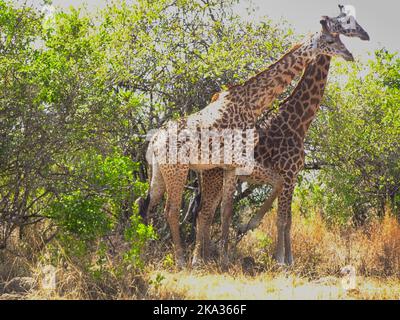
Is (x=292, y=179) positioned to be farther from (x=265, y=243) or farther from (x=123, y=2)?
(x=123, y=2)

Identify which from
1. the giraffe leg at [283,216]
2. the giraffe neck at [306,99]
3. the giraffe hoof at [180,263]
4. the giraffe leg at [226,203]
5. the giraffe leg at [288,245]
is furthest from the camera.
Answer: the giraffe neck at [306,99]

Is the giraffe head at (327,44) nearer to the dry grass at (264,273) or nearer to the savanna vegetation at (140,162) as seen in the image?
the savanna vegetation at (140,162)

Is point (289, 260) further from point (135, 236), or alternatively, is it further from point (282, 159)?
point (135, 236)

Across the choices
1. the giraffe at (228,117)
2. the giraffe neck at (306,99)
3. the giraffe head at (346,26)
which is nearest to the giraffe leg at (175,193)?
the giraffe at (228,117)

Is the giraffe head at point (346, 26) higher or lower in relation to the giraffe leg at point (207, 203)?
higher

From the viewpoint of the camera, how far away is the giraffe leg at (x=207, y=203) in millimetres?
9391

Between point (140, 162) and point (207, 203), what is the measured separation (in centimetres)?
109

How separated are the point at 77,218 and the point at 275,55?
431cm

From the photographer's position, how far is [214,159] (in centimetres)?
903

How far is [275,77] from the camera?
941 cm

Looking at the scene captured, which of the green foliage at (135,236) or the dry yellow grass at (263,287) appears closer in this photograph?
the green foliage at (135,236)

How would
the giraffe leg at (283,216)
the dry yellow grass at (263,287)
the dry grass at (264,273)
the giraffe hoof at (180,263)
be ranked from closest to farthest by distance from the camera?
the dry grass at (264,273) → the dry yellow grass at (263,287) → the giraffe hoof at (180,263) → the giraffe leg at (283,216)

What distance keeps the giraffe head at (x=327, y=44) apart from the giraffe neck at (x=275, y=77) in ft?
0.28

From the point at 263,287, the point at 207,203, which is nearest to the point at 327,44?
the point at 207,203
